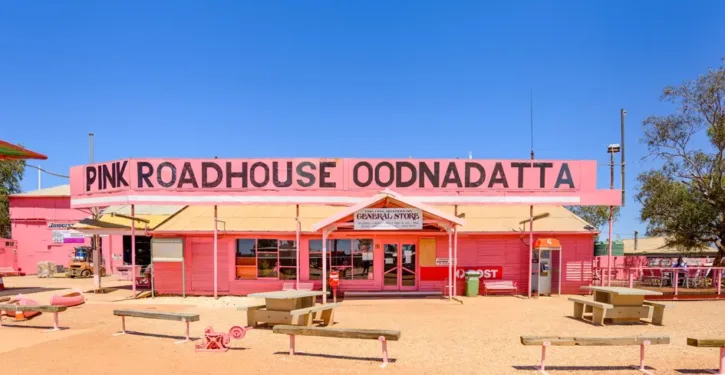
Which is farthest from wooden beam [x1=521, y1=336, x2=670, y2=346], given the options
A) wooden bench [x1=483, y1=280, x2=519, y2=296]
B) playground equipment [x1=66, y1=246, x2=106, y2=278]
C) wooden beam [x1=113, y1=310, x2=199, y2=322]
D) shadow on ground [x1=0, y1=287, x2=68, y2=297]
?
playground equipment [x1=66, y1=246, x2=106, y2=278]

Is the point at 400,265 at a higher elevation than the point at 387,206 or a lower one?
lower

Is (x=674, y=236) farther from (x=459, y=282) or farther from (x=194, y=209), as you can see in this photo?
(x=194, y=209)

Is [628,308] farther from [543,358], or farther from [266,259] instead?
[266,259]

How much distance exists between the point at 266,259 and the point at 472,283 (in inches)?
304

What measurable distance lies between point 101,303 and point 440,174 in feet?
40.7

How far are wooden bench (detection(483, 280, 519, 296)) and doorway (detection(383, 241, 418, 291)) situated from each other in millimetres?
2586

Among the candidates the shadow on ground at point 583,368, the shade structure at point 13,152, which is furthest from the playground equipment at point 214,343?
the shade structure at point 13,152

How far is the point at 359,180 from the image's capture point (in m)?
16.6

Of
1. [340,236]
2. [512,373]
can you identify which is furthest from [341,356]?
[340,236]

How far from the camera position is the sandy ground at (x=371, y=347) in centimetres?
763

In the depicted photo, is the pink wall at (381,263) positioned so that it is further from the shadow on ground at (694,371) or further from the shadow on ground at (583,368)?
the shadow on ground at (694,371)

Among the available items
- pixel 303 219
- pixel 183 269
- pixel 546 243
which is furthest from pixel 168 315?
pixel 546 243

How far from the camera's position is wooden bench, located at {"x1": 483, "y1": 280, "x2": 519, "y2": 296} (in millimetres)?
16969

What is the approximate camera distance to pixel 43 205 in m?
28.2
